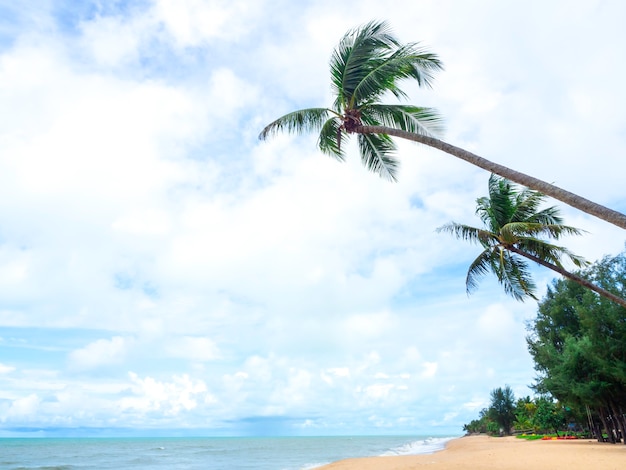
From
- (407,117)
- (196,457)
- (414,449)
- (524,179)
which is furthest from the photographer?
(414,449)

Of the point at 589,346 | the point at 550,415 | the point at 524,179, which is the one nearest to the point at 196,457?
the point at 550,415

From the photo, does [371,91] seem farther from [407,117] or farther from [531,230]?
[531,230]

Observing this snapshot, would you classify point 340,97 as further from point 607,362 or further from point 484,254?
point 607,362

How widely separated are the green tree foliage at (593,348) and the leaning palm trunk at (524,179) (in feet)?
60.9

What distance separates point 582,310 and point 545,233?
11.7 m

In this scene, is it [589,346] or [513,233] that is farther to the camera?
[589,346]

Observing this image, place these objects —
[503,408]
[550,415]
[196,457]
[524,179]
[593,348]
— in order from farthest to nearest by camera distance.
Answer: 1. [503,408]
2. [196,457]
3. [550,415]
4. [593,348]
5. [524,179]

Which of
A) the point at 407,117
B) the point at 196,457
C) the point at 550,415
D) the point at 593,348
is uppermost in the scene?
the point at 407,117

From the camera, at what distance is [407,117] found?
9.63 m

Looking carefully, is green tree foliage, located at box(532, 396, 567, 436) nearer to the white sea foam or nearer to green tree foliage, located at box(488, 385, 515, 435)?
the white sea foam

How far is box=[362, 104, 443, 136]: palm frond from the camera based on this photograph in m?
9.31

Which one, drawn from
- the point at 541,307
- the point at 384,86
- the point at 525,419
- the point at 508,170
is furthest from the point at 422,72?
the point at 525,419

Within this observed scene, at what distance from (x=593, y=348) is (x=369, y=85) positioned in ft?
65.1

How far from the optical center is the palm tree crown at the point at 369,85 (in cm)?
912
